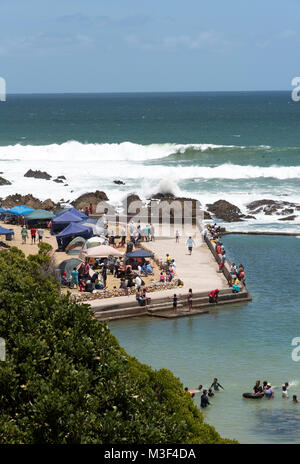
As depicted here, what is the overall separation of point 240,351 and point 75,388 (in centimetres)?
1264

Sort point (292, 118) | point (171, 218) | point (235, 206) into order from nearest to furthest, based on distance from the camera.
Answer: point (171, 218)
point (235, 206)
point (292, 118)

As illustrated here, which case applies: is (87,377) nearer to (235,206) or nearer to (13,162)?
(235,206)

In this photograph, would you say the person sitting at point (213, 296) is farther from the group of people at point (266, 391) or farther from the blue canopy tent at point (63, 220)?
the blue canopy tent at point (63, 220)

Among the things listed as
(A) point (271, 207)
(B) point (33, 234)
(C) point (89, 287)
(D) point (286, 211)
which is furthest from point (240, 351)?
(A) point (271, 207)

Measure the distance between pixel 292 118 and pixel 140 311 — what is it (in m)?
117

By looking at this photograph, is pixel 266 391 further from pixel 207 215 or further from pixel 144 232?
pixel 207 215

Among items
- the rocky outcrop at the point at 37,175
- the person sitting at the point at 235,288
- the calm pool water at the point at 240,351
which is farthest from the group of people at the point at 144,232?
the rocky outcrop at the point at 37,175

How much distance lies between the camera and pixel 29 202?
46781 mm

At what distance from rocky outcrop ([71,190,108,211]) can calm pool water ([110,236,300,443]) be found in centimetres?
1695

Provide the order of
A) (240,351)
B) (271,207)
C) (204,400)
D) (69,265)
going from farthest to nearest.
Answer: (271,207)
(69,265)
(240,351)
(204,400)

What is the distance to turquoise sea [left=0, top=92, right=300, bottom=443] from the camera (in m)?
20.8

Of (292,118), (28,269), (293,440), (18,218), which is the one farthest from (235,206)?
(292,118)
